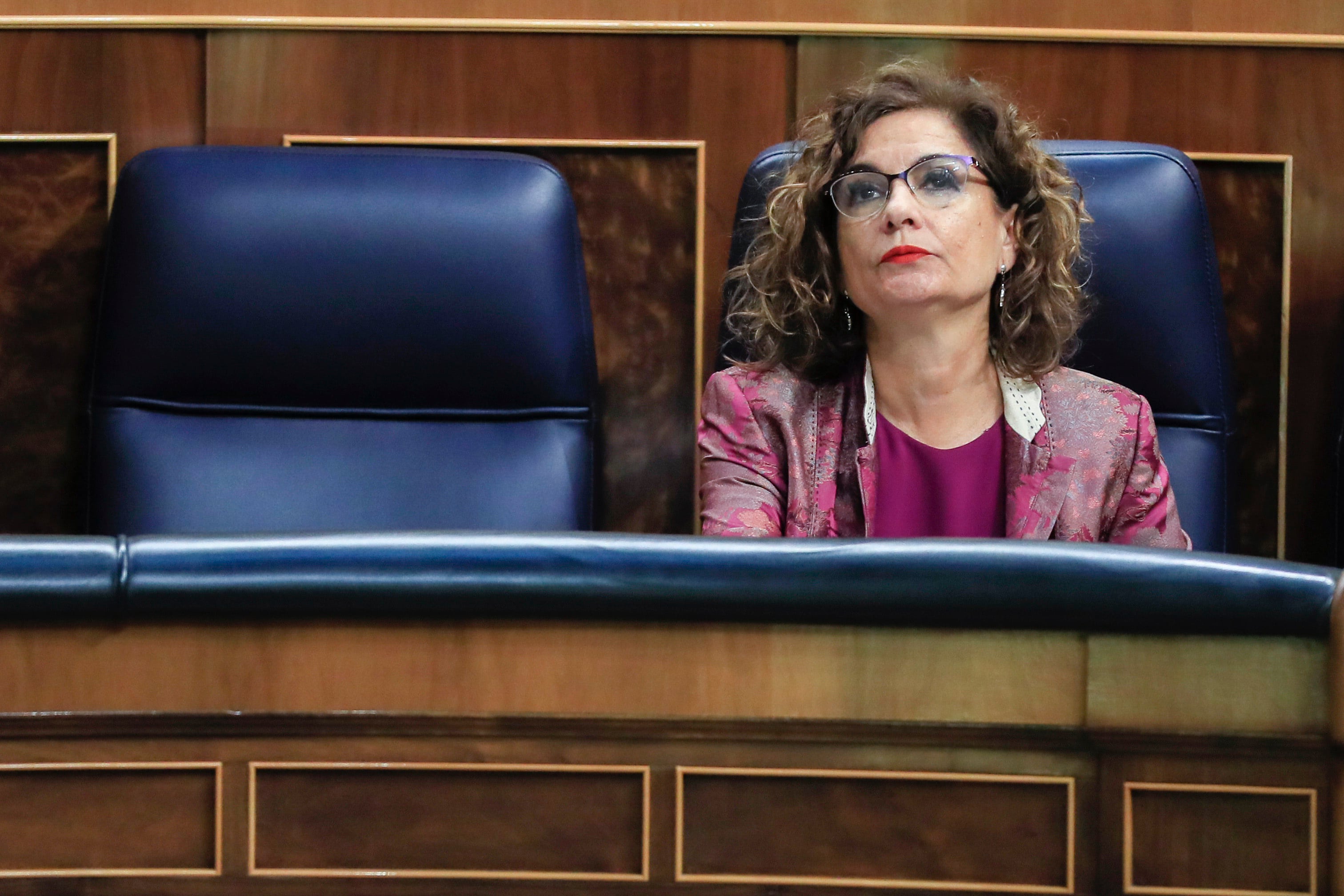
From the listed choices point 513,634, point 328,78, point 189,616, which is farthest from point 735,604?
point 328,78

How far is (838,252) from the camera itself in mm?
1085

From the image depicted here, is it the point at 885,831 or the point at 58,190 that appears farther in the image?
the point at 58,190

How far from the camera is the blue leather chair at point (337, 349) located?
1.08 metres

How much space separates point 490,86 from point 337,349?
1.17 ft

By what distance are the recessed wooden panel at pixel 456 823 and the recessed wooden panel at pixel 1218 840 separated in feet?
0.65

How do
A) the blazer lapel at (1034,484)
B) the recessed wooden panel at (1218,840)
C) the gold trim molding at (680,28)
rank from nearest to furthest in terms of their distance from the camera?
1. the recessed wooden panel at (1218,840)
2. the blazer lapel at (1034,484)
3. the gold trim molding at (680,28)

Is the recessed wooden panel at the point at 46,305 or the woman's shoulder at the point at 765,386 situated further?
the recessed wooden panel at the point at 46,305

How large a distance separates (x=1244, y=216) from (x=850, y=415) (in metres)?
0.53

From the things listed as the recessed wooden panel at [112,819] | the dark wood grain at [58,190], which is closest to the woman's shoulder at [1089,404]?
the recessed wooden panel at [112,819]

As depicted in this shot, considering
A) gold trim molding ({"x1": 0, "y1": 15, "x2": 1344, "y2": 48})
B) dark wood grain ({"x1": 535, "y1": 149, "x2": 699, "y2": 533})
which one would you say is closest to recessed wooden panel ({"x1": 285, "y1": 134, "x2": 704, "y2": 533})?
dark wood grain ({"x1": 535, "y1": 149, "x2": 699, "y2": 533})

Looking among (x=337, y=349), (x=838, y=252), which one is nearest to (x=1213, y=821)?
(x=838, y=252)

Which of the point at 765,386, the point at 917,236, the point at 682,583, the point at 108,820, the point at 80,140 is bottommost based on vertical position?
the point at 108,820

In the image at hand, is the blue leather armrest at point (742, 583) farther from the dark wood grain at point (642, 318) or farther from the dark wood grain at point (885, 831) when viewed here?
the dark wood grain at point (642, 318)

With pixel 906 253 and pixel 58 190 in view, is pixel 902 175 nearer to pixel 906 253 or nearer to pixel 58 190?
pixel 906 253
